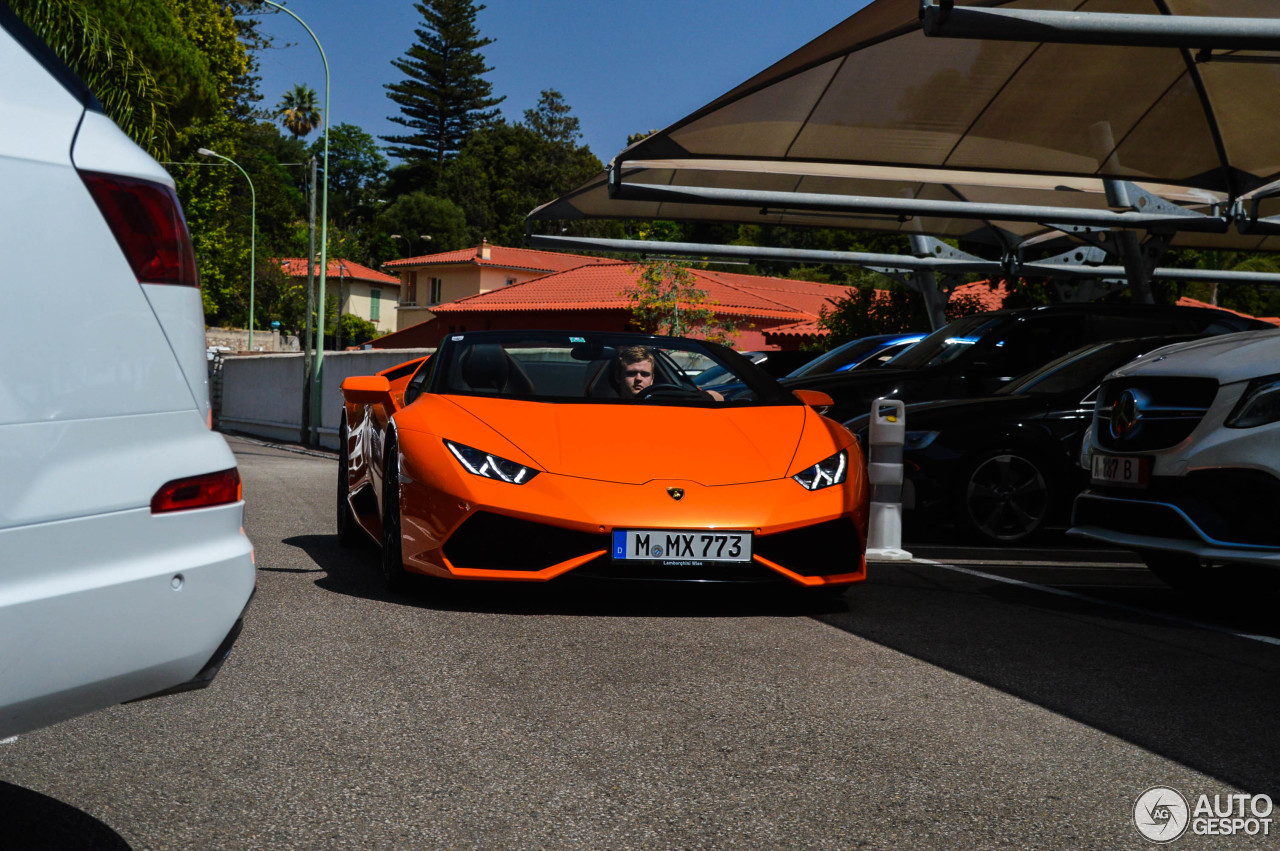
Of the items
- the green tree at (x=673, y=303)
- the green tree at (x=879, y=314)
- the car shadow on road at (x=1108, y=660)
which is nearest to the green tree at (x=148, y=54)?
the car shadow on road at (x=1108, y=660)

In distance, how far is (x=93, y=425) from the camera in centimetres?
246

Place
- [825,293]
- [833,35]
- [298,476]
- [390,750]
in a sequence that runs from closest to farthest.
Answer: [390,750]
[833,35]
[298,476]
[825,293]

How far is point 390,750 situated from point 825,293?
196ft

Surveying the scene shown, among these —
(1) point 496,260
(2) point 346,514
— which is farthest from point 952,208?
(1) point 496,260

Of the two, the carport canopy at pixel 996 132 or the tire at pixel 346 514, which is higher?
the carport canopy at pixel 996 132

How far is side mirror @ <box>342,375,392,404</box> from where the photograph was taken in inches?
261

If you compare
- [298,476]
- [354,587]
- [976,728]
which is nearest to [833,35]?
[298,476]

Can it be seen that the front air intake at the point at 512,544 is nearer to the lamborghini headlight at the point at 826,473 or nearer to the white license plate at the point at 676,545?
the white license plate at the point at 676,545

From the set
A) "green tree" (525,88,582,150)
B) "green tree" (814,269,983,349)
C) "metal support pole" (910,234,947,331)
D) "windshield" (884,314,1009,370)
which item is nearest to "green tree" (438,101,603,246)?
"green tree" (525,88,582,150)

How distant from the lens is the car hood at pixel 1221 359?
19.0 feet

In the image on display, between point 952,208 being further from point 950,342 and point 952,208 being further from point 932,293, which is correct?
point 932,293

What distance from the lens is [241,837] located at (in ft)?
9.60

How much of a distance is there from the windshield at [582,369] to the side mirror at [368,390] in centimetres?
25

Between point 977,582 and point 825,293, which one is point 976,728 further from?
point 825,293
